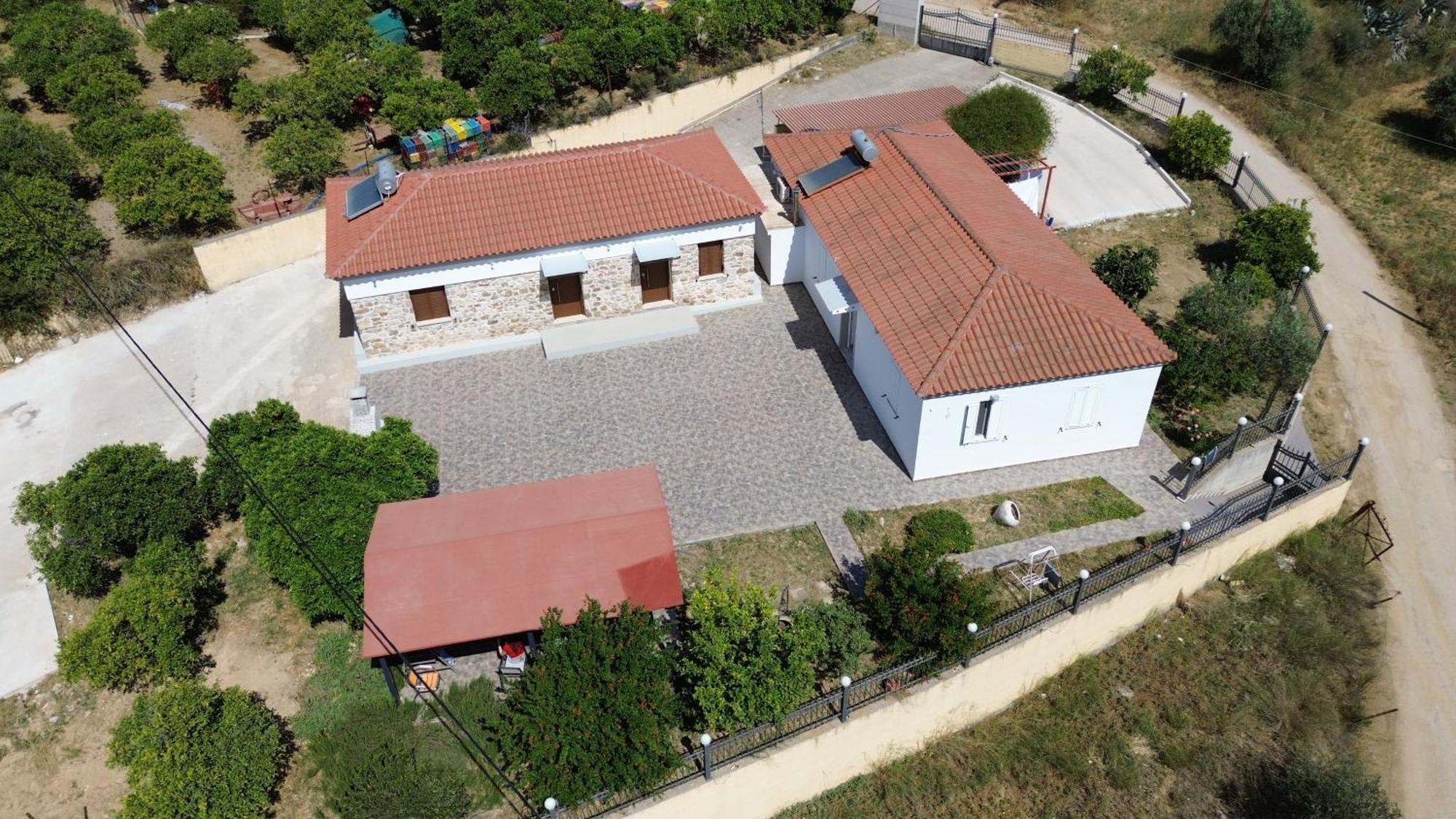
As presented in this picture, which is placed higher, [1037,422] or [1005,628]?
[1037,422]

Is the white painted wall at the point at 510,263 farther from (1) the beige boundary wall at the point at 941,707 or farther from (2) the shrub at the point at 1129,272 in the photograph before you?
(1) the beige boundary wall at the point at 941,707

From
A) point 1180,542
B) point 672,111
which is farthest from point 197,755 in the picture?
point 672,111

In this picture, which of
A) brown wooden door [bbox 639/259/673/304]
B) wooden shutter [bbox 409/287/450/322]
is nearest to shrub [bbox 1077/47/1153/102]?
brown wooden door [bbox 639/259/673/304]

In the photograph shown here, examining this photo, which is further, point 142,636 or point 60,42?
point 60,42

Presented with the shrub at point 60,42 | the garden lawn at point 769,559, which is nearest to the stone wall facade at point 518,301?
the garden lawn at point 769,559

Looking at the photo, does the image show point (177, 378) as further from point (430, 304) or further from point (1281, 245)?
point (1281, 245)

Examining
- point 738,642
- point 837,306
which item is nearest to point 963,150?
point 837,306

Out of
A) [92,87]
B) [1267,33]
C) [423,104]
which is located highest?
[1267,33]

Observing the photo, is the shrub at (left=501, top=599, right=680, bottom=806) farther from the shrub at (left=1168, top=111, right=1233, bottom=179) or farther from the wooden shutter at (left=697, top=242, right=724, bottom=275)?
the shrub at (left=1168, top=111, right=1233, bottom=179)
